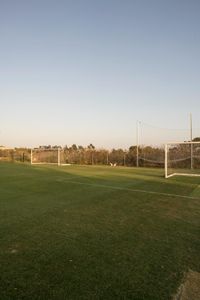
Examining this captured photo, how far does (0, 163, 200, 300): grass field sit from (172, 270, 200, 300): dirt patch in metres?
0.07

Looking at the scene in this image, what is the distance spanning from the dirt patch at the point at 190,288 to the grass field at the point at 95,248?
0.07 meters

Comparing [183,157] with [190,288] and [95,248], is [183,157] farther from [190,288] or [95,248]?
[190,288]

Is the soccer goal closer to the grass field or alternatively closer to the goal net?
the goal net

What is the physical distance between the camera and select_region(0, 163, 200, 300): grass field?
126 inches

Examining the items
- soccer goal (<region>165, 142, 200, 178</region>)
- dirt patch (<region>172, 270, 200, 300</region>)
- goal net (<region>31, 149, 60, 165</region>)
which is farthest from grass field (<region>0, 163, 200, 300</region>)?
goal net (<region>31, 149, 60, 165</region>)

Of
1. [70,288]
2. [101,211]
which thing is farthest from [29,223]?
[70,288]

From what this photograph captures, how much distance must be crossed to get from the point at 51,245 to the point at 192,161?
69.1ft

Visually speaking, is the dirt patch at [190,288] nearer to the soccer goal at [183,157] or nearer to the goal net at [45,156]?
the soccer goal at [183,157]

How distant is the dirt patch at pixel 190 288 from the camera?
3.12 m

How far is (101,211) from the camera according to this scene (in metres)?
7.21

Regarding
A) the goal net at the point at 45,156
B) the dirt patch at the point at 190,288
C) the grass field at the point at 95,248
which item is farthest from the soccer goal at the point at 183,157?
the dirt patch at the point at 190,288

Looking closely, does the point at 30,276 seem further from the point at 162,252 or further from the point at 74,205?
the point at 74,205

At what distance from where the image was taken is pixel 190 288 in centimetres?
332

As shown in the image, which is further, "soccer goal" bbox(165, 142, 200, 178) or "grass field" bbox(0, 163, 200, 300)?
"soccer goal" bbox(165, 142, 200, 178)
